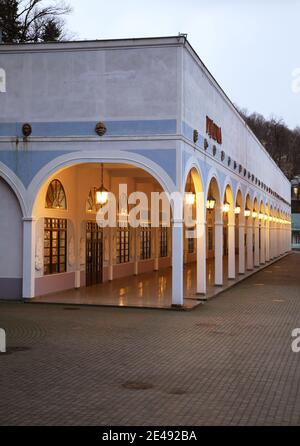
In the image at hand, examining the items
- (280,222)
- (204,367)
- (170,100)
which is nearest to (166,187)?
(170,100)

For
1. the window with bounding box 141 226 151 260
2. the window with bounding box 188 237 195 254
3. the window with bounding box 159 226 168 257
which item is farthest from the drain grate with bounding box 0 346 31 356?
the window with bounding box 188 237 195 254

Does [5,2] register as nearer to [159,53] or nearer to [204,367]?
[159,53]

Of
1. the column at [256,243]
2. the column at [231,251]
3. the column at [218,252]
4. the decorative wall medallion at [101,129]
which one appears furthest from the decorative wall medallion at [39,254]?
the column at [256,243]

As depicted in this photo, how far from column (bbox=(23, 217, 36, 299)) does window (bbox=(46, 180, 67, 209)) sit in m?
1.55

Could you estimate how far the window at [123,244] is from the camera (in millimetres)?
25956

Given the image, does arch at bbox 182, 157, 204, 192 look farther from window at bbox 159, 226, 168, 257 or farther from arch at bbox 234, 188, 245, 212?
window at bbox 159, 226, 168, 257

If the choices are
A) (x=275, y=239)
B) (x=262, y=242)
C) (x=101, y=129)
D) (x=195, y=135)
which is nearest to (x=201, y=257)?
(x=195, y=135)

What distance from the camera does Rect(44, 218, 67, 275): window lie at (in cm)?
1895

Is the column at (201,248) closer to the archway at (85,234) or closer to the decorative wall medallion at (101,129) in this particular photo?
the archway at (85,234)

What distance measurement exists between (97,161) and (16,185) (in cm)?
241

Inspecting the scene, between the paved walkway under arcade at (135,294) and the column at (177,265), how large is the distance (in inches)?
12.9

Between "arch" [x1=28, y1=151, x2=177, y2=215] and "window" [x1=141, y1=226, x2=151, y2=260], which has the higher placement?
"arch" [x1=28, y1=151, x2=177, y2=215]

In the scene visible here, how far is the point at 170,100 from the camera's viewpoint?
16.6 metres

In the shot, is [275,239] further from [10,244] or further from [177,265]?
[10,244]
